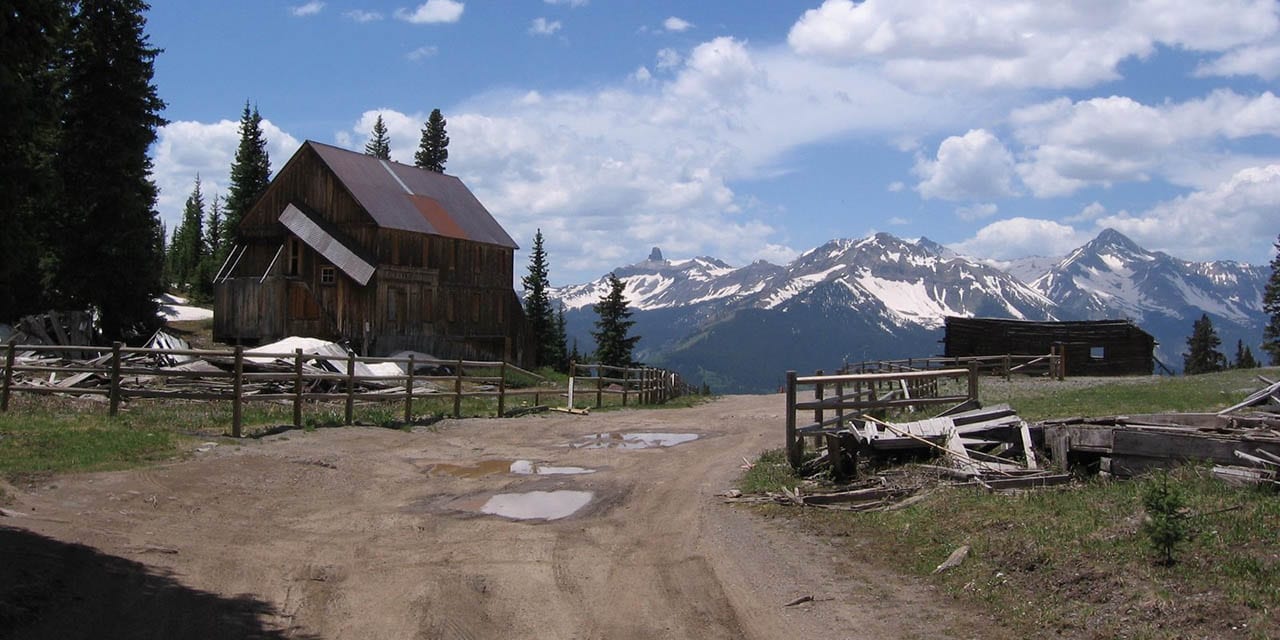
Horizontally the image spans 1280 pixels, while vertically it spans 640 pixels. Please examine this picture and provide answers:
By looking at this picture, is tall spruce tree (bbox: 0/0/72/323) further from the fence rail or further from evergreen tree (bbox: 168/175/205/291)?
evergreen tree (bbox: 168/175/205/291)

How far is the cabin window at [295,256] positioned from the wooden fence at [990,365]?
84.1 feet

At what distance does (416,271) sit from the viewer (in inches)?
1799

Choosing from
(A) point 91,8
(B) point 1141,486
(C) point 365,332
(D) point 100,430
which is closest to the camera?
(B) point 1141,486

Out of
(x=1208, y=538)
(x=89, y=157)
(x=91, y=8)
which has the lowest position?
(x=1208, y=538)

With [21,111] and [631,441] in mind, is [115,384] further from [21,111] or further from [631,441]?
[21,111]

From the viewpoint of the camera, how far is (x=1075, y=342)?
182 ft

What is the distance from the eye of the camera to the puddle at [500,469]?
1573 cm

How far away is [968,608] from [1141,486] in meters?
3.65

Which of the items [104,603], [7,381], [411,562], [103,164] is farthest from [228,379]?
[103,164]

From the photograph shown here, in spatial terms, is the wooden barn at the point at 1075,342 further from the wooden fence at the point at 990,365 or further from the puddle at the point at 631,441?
the puddle at the point at 631,441

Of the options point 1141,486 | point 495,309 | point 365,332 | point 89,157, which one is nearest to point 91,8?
point 89,157

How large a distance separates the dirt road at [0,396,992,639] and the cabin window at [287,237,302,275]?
3099 cm

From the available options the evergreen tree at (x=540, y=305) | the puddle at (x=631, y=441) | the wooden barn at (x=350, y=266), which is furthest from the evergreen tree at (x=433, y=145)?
the puddle at (x=631, y=441)

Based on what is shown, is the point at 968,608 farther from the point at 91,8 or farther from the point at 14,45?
the point at 91,8
